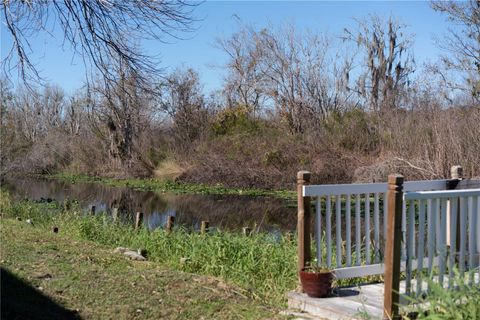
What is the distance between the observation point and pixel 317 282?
5.97 meters

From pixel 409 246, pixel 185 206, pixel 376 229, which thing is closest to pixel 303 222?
pixel 376 229

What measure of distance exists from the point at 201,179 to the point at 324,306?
2659 centimetres

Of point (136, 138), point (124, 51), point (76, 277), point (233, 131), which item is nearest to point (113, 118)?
point (136, 138)

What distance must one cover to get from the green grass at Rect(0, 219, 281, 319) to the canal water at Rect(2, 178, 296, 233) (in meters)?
7.91

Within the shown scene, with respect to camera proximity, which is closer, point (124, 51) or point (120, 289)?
point (120, 289)

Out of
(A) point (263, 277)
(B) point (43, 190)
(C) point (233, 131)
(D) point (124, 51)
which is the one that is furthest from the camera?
(C) point (233, 131)

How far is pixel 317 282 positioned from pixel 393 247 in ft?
3.28

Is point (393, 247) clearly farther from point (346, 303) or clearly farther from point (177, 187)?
point (177, 187)

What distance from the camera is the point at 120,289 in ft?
21.0

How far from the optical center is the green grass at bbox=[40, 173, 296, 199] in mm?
27375

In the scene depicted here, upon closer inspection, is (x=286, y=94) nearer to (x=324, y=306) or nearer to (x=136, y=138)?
(x=136, y=138)

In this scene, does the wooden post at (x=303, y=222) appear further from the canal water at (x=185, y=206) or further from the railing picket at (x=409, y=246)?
the canal water at (x=185, y=206)

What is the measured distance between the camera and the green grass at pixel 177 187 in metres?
27.4

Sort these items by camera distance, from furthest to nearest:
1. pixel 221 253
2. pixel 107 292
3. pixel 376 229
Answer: pixel 221 253, pixel 376 229, pixel 107 292
